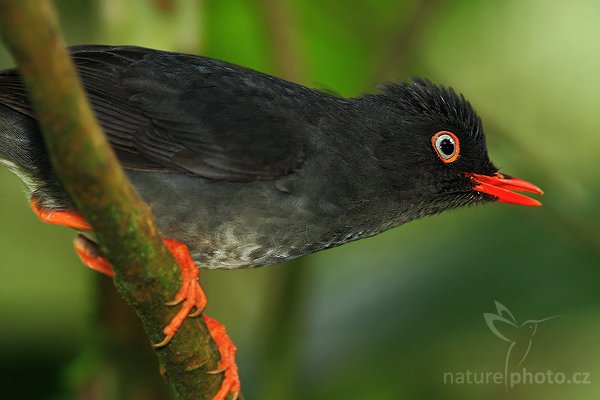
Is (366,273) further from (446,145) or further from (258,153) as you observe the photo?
(258,153)

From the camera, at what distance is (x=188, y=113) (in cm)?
462

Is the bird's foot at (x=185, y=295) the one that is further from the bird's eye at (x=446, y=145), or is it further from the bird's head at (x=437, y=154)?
the bird's eye at (x=446, y=145)

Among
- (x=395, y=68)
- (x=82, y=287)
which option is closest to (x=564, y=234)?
(x=395, y=68)

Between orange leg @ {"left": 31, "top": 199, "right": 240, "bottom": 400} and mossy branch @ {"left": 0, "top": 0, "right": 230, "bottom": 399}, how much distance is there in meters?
0.05

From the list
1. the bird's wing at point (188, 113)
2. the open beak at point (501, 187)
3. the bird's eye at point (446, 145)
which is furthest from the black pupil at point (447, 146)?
the bird's wing at point (188, 113)

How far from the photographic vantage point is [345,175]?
4.73 m

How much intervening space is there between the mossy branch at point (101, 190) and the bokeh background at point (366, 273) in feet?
4.67

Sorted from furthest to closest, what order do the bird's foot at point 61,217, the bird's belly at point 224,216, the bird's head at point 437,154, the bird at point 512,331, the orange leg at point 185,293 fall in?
the bird at point 512,331 < the bird's head at point 437,154 < the bird's foot at point 61,217 < the bird's belly at point 224,216 < the orange leg at point 185,293

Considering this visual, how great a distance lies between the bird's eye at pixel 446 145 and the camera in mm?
4938

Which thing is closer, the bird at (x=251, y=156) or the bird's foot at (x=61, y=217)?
the bird at (x=251, y=156)

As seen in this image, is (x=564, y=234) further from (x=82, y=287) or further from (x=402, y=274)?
(x=82, y=287)

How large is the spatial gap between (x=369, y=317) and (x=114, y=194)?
11.8 ft

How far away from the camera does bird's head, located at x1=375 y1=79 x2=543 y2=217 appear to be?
4898mm

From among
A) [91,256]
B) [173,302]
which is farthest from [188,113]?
[173,302]
